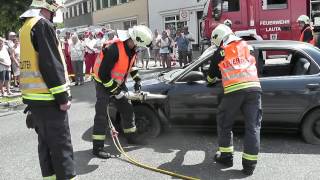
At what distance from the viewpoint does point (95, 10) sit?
161 ft

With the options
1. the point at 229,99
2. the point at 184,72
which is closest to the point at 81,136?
the point at 184,72

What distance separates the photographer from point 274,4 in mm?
15102

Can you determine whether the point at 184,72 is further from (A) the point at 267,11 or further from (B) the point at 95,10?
(B) the point at 95,10

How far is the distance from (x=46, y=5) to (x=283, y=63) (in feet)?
13.7

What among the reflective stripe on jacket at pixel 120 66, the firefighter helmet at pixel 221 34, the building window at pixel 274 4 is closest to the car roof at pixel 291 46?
the firefighter helmet at pixel 221 34

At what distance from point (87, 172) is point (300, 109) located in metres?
3.01

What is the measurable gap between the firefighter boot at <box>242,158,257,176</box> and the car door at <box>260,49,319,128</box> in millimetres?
1225

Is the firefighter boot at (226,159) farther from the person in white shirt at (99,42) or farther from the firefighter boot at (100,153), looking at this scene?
the person in white shirt at (99,42)

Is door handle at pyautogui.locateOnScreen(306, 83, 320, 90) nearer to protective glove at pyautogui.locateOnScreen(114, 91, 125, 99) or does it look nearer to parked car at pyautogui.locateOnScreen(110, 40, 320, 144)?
parked car at pyautogui.locateOnScreen(110, 40, 320, 144)

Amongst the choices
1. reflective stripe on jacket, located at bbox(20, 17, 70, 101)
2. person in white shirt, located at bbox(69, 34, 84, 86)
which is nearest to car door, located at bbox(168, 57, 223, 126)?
reflective stripe on jacket, located at bbox(20, 17, 70, 101)

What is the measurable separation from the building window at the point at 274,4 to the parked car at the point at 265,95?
8.69 metres

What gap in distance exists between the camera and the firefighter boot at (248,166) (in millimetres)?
5105

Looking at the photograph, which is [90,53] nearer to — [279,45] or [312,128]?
[279,45]

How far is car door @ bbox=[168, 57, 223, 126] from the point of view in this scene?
6.25 m
